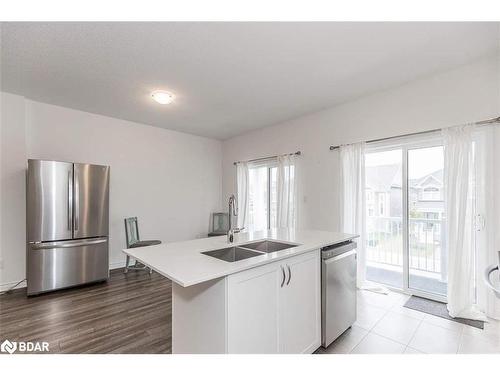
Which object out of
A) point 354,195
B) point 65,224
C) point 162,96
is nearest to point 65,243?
point 65,224

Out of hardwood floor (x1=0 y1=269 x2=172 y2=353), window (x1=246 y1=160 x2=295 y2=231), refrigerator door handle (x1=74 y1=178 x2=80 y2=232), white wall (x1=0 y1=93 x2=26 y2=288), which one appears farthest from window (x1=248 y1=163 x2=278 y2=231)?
white wall (x1=0 y1=93 x2=26 y2=288)

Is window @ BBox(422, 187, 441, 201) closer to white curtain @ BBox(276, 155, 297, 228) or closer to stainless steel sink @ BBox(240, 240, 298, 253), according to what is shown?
white curtain @ BBox(276, 155, 297, 228)

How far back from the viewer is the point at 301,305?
69.2 inches

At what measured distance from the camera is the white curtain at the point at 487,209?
7.54 feet

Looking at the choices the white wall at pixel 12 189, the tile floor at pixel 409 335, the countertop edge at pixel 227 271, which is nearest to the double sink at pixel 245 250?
the countertop edge at pixel 227 271

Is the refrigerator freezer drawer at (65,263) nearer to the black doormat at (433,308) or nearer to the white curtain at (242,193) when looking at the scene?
the white curtain at (242,193)

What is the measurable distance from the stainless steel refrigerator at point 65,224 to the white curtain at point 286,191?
2.88 m

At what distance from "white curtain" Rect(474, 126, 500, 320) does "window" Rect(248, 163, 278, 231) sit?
2.99 metres

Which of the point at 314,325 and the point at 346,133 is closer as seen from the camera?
the point at 314,325

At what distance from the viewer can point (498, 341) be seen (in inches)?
Answer: 78.2

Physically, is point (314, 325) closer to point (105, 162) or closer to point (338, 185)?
point (338, 185)

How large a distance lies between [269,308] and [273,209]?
11.0 feet
